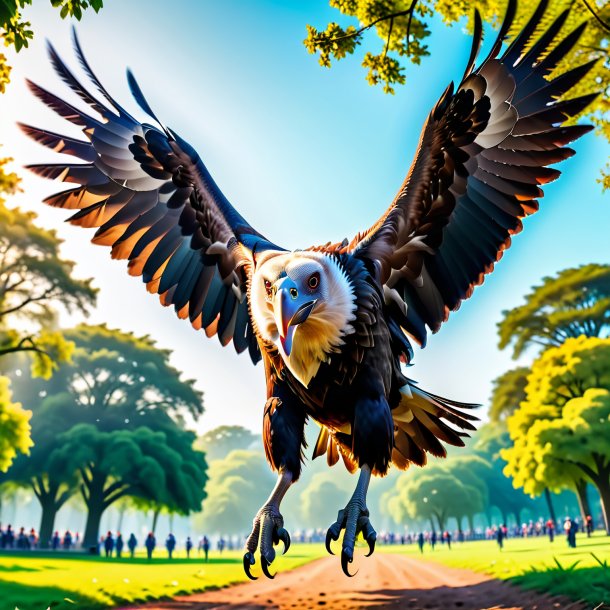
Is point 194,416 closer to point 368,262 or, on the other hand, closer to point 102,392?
point 102,392

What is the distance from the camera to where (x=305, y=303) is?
3656 mm

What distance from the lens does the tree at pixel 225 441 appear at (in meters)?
82.2

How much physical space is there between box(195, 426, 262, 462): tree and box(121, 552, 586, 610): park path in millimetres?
66951

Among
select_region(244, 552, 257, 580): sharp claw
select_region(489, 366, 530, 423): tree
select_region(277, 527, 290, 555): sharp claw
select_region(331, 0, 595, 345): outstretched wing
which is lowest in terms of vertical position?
select_region(244, 552, 257, 580): sharp claw

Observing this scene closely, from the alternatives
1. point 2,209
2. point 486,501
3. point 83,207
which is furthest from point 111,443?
point 486,501

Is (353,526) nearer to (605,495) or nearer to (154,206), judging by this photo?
(154,206)

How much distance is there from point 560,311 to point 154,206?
27.3 metres

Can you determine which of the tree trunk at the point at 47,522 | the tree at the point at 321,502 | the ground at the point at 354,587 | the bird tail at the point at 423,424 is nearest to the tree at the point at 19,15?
the bird tail at the point at 423,424

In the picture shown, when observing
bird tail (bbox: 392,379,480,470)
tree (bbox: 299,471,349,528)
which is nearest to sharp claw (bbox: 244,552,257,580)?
bird tail (bbox: 392,379,480,470)

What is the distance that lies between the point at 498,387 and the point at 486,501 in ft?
78.8

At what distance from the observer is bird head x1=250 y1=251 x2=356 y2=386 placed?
143 inches

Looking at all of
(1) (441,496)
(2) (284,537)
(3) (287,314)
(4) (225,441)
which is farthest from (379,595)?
(4) (225,441)

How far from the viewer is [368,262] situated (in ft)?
14.9

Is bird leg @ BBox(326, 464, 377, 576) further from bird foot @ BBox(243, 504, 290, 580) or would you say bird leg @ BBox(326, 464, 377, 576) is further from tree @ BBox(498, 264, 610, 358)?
tree @ BBox(498, 264, 610, 358)
